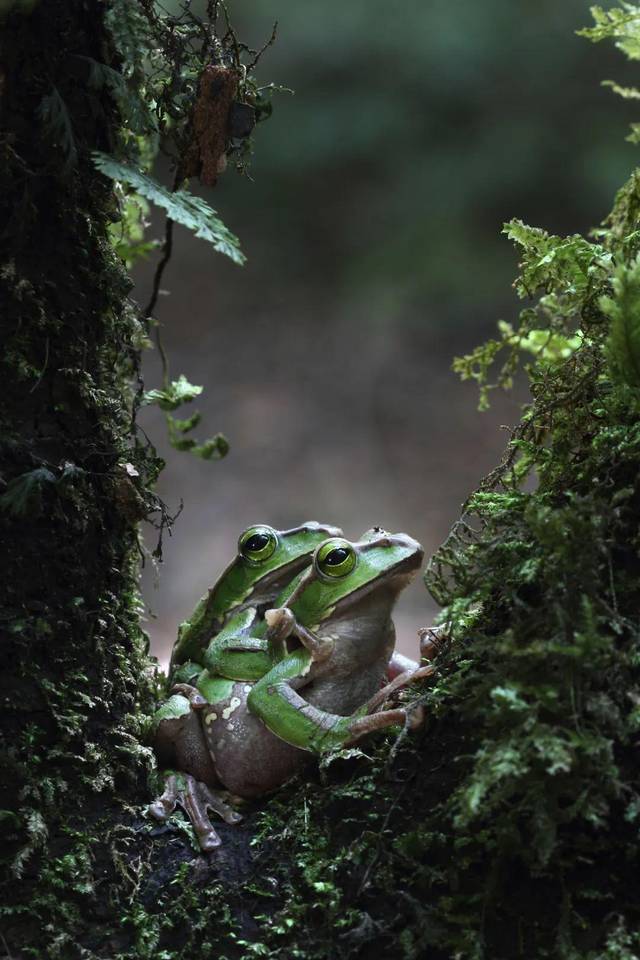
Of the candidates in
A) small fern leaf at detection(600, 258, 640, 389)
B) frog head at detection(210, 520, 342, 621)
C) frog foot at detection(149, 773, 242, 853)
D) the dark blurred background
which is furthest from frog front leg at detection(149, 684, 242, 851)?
the dark blurred background

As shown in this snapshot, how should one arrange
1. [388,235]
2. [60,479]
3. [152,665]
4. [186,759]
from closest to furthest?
[60,479], [186,759], [152,665], [388,235]

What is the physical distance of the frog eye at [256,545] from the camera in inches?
70.6

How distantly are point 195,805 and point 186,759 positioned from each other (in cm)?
14

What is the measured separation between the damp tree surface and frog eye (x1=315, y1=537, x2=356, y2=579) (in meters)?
0.20

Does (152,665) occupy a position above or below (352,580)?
below

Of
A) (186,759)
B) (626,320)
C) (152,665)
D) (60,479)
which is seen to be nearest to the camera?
(626,320)

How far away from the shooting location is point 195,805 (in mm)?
1422

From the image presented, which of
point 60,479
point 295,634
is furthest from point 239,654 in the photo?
point 60,479

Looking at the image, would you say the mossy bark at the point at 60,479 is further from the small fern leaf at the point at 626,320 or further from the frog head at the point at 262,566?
the small fern leaf at the point at 626,320

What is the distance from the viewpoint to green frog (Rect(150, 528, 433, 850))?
1437mm

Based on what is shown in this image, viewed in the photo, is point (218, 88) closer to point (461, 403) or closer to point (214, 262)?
point (461, 403)

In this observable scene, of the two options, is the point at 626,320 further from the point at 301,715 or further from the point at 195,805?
the point at 195,805

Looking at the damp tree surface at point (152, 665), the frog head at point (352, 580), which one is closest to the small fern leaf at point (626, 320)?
the damp tree surface at point (152, 665)

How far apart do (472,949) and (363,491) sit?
19.5ft
